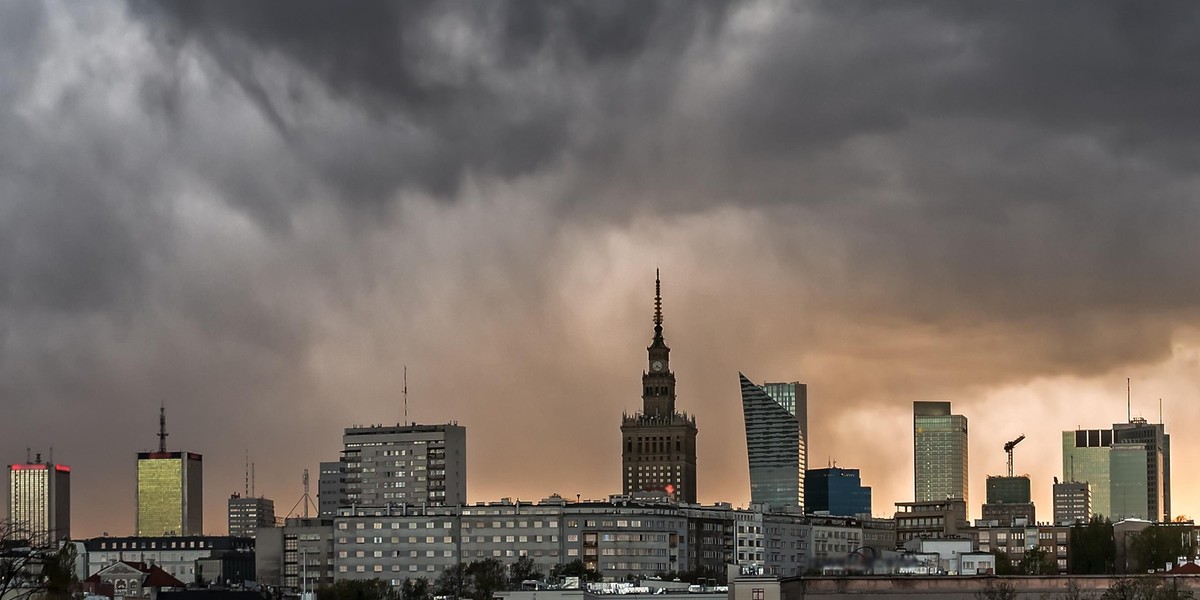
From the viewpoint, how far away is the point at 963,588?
188m

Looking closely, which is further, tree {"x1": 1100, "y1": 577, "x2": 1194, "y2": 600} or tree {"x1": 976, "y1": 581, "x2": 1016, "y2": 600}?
tree {"x1": 976, "y1": 581, "x2": 1016, "y2": 600}

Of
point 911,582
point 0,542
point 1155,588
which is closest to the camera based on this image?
point 0,542

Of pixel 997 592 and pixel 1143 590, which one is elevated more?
pixel 1143 590

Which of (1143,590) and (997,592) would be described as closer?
(1143,590)

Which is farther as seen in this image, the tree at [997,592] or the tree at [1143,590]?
the tree at [997,592]

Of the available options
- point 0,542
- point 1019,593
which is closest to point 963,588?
point 1019,593

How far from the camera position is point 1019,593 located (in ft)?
616

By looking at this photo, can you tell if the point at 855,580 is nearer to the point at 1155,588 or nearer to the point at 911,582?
Answer: the point at 911,582

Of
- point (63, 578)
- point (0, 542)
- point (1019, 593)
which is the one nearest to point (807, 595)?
point (1019, 593)

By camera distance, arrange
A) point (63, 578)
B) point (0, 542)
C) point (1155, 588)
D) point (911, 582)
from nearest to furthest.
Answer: point (63, 578)
point (0, 542)
point (1155, 588)
point (911, 582)

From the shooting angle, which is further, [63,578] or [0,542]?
[0,542]

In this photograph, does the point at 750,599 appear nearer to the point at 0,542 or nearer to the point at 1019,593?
the point at 1019,593

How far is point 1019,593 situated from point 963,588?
16.1 feet

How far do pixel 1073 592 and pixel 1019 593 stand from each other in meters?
8.93
